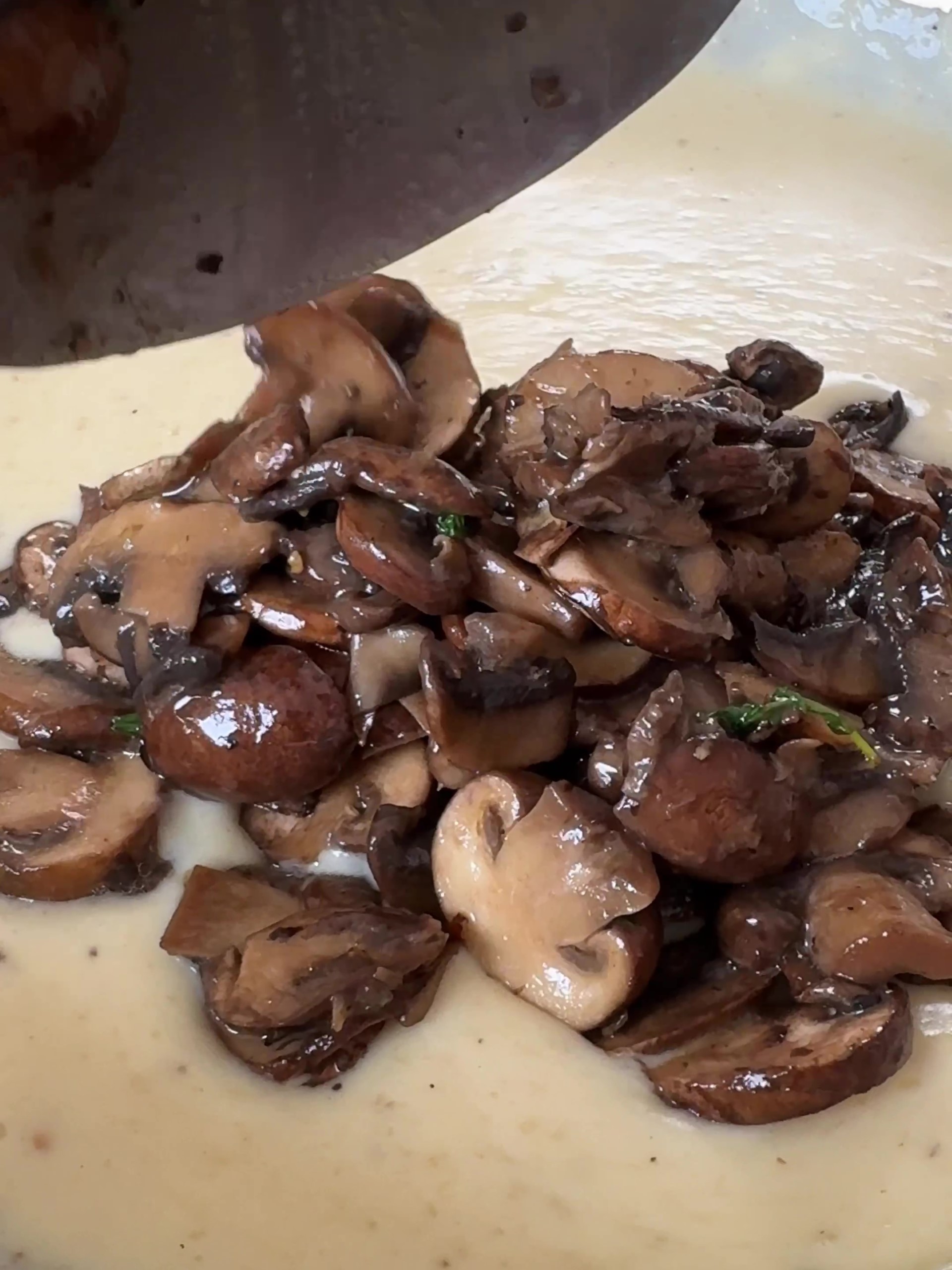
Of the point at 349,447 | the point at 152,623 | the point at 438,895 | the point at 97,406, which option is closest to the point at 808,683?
the point at 438,895

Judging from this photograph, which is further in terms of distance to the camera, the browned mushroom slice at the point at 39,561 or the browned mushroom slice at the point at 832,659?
the browned mushroom slice at the point at 39,561

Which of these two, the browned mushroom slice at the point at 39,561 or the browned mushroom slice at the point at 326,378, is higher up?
the browned mushroom slice at the point at 326,378

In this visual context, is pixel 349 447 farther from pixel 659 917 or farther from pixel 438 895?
pixel 659 917

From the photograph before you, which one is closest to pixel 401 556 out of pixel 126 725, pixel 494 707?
pixel 494 707

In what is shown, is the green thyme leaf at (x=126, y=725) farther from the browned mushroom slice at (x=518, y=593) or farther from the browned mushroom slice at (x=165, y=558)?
the browned mushroom slice at (x=518, y=593)

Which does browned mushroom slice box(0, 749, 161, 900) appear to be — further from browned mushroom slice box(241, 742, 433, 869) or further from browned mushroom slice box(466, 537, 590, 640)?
browned mushroom slice box(466, 537, 590, 640)

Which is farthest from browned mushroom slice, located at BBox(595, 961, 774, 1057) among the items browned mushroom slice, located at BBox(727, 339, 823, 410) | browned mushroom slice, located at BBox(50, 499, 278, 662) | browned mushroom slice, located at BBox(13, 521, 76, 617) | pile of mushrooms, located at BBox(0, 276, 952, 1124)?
browned mushroom slice, located at BBox(13, 521, 76, 617)

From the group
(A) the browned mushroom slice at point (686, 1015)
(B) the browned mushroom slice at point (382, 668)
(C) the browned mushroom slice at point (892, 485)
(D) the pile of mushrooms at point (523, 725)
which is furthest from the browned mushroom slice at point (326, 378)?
(A) the browned mushroom slice at point (686, 1015)
